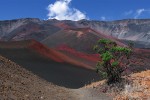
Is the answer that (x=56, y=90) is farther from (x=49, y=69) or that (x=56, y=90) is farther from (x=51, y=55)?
(x=51, y=55)

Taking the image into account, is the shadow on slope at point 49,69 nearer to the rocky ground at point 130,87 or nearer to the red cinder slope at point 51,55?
the red cinder slope at point 51,55

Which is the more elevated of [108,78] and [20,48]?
[20,48]

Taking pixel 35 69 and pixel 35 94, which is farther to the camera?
pixel 35 69

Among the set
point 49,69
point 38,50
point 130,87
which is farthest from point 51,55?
point 130,87

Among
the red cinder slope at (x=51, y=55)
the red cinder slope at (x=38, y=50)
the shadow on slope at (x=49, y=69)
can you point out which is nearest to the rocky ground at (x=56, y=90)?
the shadow on slope at (x=49, y=69)

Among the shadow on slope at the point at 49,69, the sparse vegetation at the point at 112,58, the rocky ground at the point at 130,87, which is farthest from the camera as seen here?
the shadow on slope at the point at 49,69

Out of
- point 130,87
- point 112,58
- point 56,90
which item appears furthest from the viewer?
point 112,58

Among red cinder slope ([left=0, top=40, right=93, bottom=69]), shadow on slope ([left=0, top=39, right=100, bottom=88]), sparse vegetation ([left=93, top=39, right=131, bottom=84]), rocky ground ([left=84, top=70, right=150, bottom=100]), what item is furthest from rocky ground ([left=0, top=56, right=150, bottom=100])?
red cinder slope ([left=0, top=40, right=93, bottom=69])

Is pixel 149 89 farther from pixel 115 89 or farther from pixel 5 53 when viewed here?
pixel 5 53

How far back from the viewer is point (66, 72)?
5597cm

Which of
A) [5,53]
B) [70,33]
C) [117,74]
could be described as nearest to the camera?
[117,74]

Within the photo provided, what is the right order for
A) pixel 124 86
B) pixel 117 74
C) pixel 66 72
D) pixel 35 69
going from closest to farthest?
pixel 124 86
pixel 117 74
pixel 35 69
pixel 66 72

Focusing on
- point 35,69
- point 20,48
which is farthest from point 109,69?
point 20,48

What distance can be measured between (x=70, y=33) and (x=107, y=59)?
121091mm
